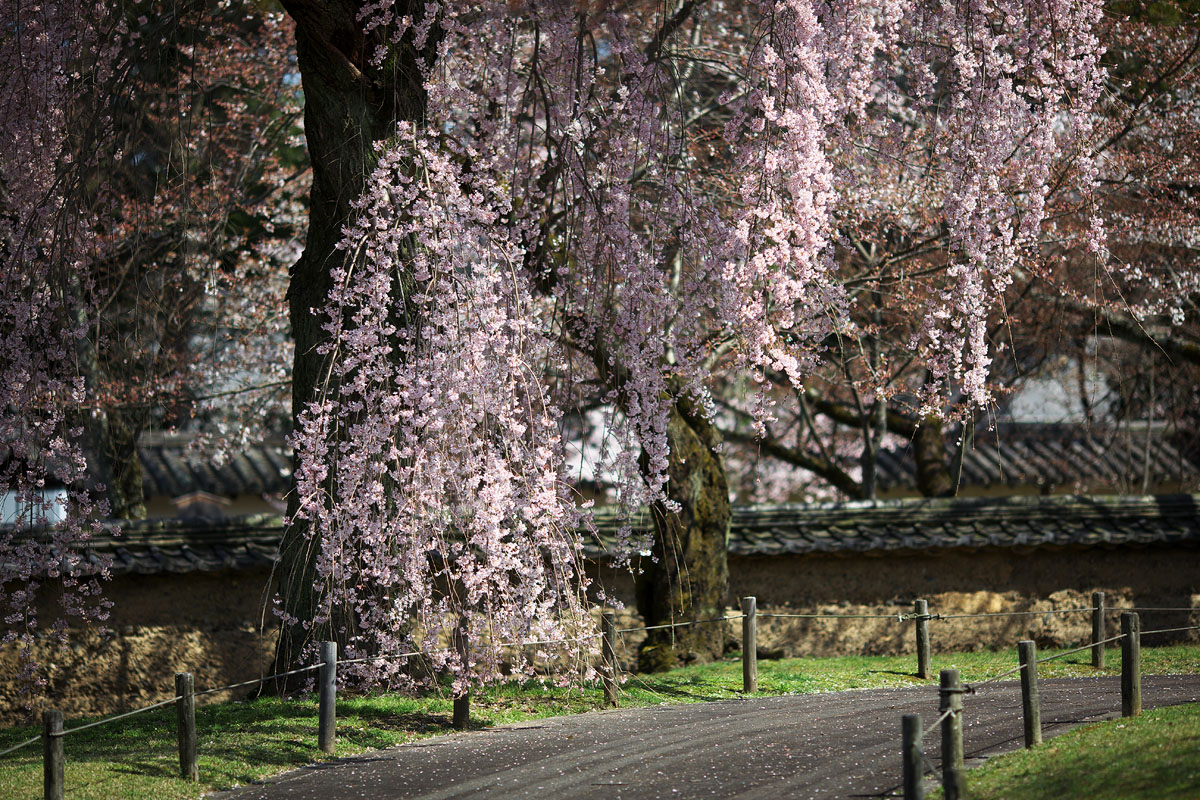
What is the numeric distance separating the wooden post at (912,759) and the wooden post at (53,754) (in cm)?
475

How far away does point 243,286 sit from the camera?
16.1m

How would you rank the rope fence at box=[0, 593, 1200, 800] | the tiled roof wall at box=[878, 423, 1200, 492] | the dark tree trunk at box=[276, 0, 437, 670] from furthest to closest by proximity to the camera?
1. the tiled roof wall at box=[878, 423, 1200, 492]
2. the dark tree trunk at box=[276, 0, 437, 670]
3. the rope fence at box=[0, 593, 1200, 800]

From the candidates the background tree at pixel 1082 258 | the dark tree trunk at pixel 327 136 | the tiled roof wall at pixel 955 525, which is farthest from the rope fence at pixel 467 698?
the tiled roof wall at pixel 955 525

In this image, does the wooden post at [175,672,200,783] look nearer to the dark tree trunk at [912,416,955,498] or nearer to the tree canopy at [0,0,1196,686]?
the tree canopy at [0,0,1196,686]

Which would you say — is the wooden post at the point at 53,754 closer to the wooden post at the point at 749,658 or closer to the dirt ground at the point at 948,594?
the wooden post at the point at 749,658

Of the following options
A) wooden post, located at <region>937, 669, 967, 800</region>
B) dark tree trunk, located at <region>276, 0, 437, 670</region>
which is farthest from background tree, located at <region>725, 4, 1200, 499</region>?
dark tree trunk, located at <region>276, 0, 437, 670</region>

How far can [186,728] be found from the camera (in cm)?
790

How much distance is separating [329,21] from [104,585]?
6.58 meters

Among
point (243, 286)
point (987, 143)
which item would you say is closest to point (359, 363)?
point (987, 143)

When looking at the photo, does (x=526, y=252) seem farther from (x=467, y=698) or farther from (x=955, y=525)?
(x=955, y=525)

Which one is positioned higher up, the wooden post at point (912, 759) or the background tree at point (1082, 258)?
the background tree at point (1082, 258)

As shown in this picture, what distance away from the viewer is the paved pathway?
7.23 metres

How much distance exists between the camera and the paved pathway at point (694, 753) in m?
7.23

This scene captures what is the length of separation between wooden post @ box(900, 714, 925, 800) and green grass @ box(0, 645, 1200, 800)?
4172 millimetres
